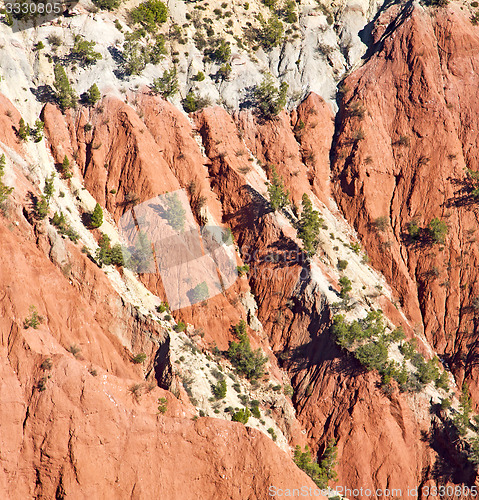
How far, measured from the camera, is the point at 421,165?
134ft

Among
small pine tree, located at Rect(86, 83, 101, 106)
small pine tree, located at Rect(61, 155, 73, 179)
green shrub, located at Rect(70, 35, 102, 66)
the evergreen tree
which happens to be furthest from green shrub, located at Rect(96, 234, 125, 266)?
green shrub, located at Rect(70, 35, 102, 66)

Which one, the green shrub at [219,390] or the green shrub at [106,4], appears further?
the green shrub at [106,4]

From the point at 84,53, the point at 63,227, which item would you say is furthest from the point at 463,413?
the point at 84,53

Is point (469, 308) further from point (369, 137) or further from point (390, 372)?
point (369, 137)

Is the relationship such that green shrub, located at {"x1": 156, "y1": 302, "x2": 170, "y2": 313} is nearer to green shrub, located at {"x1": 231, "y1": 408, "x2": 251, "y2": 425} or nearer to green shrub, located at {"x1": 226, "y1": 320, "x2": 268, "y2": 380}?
green shrub, located at {"x1": 226, "y1": 320, "x2": 268, "y2": 380}

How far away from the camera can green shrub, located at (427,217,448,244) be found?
37750 millimetres

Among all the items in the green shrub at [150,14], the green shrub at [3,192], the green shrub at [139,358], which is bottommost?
the green shrub at [139,358]

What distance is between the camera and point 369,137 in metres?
42.9

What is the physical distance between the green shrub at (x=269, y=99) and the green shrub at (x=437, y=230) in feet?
54.1

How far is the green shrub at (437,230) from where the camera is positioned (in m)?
37.8

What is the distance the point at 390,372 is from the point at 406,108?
77.4ft

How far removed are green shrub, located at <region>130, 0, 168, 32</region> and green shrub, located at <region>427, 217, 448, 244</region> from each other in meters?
31.2

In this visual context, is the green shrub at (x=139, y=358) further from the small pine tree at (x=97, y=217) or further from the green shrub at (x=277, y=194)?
the green shrub at (x=277, y=194)

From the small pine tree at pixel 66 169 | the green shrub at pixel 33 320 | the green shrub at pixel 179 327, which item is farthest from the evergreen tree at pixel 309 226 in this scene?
the green shrub at pixel 33 320
